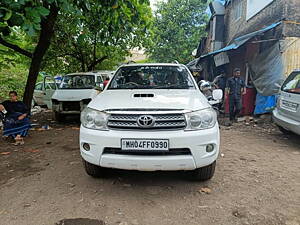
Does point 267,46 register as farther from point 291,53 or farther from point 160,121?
point 160,121

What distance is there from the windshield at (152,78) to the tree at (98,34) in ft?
3.40

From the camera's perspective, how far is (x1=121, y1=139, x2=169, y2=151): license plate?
260 centimetres

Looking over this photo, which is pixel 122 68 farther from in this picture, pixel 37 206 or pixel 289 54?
pixel 289 54

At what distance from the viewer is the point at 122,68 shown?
14.4 feet

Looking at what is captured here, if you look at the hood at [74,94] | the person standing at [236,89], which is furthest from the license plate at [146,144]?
the person standing at [236,89]

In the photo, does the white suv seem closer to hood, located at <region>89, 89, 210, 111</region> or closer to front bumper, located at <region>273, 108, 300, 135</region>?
hood, located at <region>89, 89, 210, 111</region>

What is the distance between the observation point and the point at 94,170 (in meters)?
3.16

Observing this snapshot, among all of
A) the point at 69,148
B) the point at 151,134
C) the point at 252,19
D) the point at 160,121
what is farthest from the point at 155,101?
the point at 252,19

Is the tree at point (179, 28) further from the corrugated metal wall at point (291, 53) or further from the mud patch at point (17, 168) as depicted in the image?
the mud patch at point (17, 168)

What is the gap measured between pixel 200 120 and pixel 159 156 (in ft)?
2.08

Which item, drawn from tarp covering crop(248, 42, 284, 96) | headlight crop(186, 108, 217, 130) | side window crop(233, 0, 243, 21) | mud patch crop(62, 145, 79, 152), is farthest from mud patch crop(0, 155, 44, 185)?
side window crop(233, 0, 243, 21)

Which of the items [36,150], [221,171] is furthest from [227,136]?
[36,150]

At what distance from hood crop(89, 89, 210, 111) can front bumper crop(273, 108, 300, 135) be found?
8.80ft

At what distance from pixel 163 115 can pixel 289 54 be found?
6905mm
